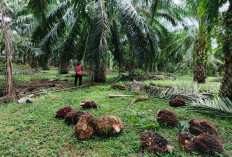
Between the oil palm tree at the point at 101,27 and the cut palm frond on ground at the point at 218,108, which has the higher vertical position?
the oil palm tree at the point at 101,27

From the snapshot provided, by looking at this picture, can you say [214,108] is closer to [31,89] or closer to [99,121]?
[99,121]

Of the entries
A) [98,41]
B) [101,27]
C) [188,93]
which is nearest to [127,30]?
[101,27]

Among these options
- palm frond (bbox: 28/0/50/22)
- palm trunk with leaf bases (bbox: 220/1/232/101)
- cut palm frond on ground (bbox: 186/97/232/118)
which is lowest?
cut palm frond on ground (bbox: 186/97/232/118)

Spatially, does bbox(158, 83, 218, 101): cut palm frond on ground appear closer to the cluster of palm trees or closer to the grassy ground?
the cluster of palm trees

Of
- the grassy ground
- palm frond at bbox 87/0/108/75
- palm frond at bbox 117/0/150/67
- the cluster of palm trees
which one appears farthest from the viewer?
palm frond at bbox 117/0/150/67

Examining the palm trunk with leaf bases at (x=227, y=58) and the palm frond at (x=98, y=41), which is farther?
the palm frond at (x=98, y=41)

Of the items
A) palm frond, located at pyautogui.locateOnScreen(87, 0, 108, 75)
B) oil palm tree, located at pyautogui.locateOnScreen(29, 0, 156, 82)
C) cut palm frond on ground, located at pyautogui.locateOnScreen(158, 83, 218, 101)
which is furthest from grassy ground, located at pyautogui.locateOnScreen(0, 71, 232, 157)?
oil palm tree, located at pyautogui.locateOnScreen(29, 0, 156, 82)

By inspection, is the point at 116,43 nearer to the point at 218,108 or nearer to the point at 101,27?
the point at 101,27

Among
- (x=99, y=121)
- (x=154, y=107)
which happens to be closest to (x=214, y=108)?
(x=154, y=107)

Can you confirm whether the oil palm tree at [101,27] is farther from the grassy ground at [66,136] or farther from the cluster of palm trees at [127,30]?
the grassy ground at [66,136]

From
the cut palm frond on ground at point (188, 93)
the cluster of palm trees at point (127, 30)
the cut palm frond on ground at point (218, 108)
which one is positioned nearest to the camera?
the cut palm frond on ground at point (218, 108)

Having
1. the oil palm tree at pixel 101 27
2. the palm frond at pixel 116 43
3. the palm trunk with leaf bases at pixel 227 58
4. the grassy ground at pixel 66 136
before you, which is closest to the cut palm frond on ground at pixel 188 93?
the palm trunk with leaf bases at pixel 227 58

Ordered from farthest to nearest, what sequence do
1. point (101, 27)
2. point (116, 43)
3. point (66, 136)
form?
1. point (116, 43)
2. point (101, 27)
3. point (66, 136)

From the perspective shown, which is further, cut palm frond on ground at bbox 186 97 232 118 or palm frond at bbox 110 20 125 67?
palm frond at bbox 110 20 125 67
